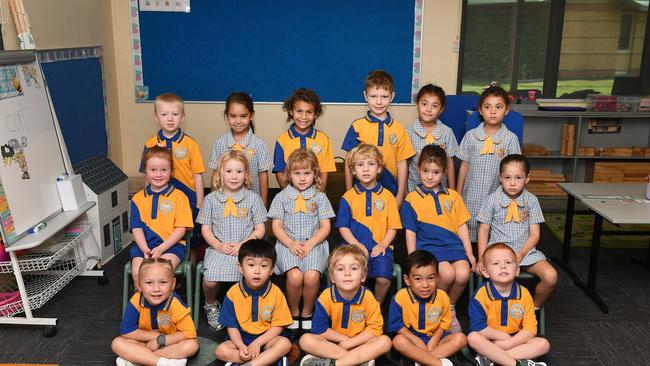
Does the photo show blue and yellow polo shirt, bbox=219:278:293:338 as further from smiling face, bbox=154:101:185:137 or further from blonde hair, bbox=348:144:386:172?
smiling face, bbox=154:101:185:137

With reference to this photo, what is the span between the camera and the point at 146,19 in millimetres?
5020

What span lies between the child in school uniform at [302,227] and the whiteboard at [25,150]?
1221mm

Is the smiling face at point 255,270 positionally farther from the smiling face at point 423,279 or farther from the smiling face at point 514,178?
the smiling face at point 514,178

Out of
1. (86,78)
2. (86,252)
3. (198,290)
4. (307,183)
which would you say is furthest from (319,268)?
(86,78)

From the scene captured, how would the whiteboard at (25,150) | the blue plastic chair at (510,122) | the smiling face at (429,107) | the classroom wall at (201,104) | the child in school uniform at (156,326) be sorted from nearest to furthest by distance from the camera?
the child in school uniform at (156,326) < the whiteboard at (25,150) < the smiling face at (429,107) < the blue plastic chair at (510,122) < the classroom wall at (201,104)

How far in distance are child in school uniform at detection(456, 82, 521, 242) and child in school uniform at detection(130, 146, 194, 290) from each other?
1626mm

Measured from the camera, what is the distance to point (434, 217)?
2.99 metres

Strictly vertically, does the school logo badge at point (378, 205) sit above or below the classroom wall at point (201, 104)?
below

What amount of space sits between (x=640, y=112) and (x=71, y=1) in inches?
186

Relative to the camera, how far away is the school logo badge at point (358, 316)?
2.52 m

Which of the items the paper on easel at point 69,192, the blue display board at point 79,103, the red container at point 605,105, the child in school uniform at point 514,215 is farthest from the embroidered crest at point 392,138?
the red container at point 605,105

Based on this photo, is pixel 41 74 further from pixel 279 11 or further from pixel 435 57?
pixel 435 57

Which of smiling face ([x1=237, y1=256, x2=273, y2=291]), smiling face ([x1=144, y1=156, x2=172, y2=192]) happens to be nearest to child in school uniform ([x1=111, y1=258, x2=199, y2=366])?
smiling face ([x1=237, y1=256, x2=273, y2=291])

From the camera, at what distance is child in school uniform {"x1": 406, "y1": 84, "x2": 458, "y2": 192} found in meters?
3.47
